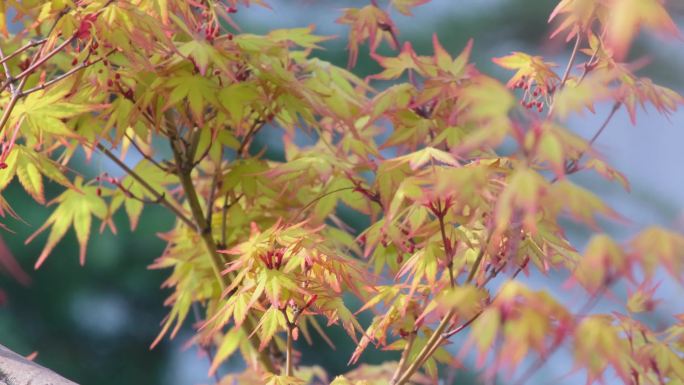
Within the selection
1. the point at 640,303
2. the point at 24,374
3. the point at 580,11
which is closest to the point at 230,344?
the point at 24,374

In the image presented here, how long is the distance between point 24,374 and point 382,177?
54 cm

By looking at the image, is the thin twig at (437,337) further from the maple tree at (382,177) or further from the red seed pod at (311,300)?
the red seed pod at (311,300)

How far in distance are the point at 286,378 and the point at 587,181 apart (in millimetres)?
3067

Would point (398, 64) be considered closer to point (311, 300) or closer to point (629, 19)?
point (311, 300)

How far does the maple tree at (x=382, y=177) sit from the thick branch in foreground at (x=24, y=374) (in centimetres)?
21

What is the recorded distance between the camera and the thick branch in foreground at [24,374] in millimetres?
1152

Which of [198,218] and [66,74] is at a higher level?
[66,74]

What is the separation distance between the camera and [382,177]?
1232 mm

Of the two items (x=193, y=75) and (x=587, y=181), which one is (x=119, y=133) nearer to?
(x=193, y=75)

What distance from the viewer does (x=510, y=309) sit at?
70 centimetres

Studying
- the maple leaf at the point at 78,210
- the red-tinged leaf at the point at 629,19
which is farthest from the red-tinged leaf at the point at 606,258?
the maple leaf at the point at 78,210

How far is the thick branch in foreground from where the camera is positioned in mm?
1152

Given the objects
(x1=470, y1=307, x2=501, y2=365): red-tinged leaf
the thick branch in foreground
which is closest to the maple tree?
(x1=470, y1=307, x2=501, y2=365): red-tinged leaf

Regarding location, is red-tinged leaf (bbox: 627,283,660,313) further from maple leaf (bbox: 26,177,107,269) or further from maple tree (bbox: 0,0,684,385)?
maple leaf (bbox: 26,177,107,269)
